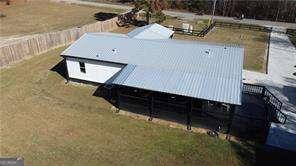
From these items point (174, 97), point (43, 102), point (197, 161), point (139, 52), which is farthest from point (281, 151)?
point (43, 102)

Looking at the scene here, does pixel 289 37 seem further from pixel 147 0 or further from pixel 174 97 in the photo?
pixel 174 97

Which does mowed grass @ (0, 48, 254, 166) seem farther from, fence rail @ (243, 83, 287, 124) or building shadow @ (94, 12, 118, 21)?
building shadow @ (94, 12, 118, 21)

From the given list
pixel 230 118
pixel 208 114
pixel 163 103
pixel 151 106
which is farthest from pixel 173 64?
pixel 230 118

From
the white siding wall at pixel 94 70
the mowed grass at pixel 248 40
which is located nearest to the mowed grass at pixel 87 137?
the white siding wall at pixel 94 70

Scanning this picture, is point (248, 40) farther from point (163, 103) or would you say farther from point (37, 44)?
point (37, 44)

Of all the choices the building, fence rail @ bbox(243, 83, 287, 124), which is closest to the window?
the building

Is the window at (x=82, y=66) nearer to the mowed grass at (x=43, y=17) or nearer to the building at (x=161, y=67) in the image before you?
the building at (x=161, y=67)
